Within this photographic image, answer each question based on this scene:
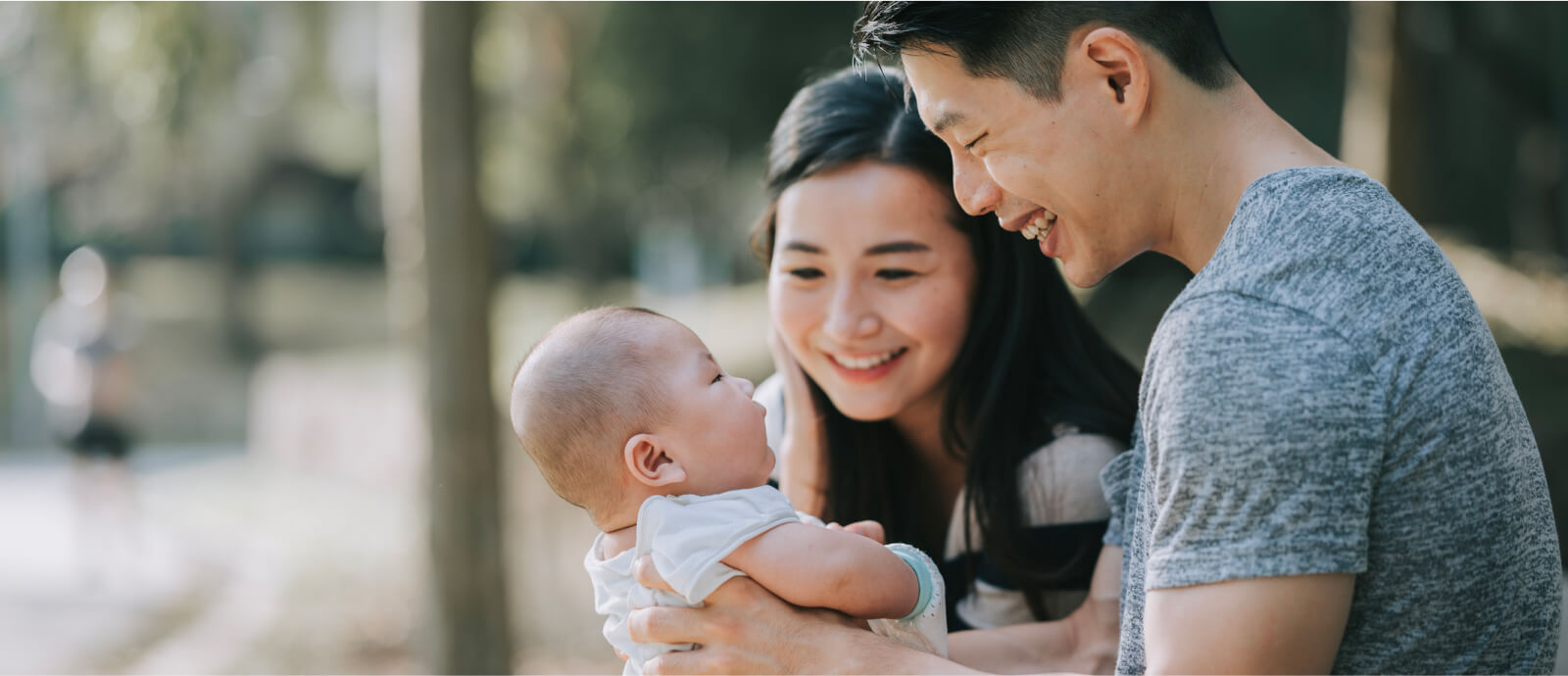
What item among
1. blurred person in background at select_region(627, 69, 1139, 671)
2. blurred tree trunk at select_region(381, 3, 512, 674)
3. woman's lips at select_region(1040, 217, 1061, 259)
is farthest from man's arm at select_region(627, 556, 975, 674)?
blurred tree trunk at select_region(381, 3, 512, 674)

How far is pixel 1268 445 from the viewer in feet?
4.18

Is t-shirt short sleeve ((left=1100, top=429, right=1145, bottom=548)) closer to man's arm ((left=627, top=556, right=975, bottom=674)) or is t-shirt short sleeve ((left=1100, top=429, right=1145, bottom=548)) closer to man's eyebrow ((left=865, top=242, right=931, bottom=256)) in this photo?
man's arm ((left=627, top=556, right=975, bottom=674))

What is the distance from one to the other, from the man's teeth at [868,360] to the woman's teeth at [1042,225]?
0.66m

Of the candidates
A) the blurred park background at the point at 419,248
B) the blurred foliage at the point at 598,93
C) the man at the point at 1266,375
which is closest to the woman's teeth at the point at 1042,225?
the man at the point at 1266,375

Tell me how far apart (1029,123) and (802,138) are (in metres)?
1.04

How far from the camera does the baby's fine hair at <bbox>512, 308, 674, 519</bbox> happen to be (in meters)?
1.94

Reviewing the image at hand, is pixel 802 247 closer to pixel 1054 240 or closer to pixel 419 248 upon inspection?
pixel 1054 240

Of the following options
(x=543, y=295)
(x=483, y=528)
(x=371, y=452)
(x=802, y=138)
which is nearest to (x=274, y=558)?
(x=371, y=452)

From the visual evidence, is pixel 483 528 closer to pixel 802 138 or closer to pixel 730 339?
pixel 802 138

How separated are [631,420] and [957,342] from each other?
0.91 m

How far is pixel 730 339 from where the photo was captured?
12539mm

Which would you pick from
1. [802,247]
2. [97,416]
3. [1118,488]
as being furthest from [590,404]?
[97,416]

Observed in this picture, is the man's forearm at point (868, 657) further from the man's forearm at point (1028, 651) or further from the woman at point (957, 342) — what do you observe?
the woman at point (957, 342)

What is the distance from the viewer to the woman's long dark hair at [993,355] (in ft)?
8.03
